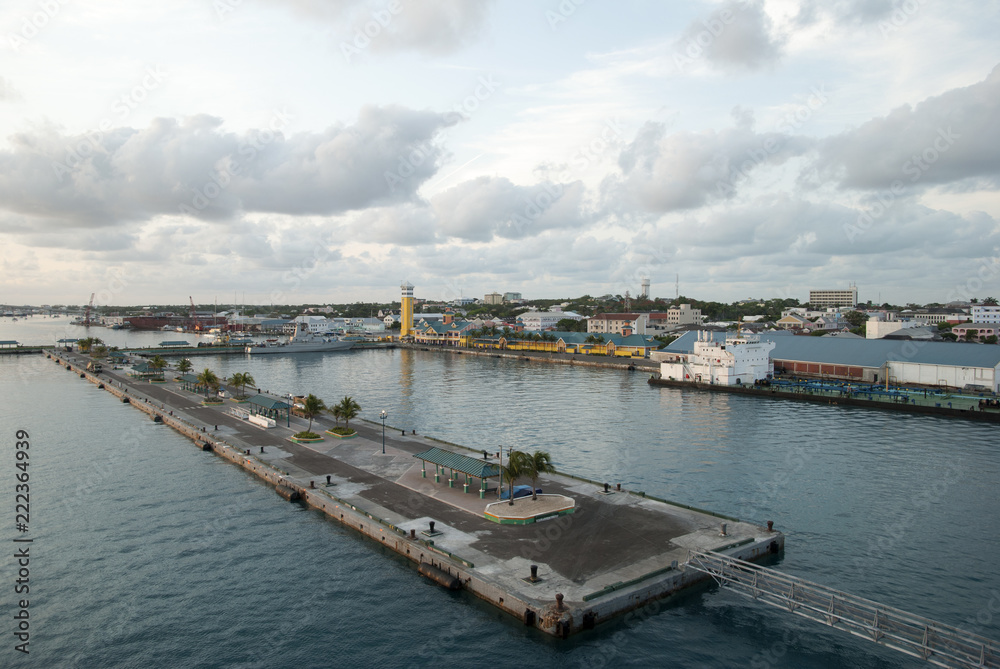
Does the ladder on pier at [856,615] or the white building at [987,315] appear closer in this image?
the ladder on pier at [856,615]

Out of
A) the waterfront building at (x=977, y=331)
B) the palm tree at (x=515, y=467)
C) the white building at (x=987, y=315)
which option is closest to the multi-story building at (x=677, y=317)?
the waterfront building at (x=977, y=331)

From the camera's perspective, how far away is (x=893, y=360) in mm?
60250

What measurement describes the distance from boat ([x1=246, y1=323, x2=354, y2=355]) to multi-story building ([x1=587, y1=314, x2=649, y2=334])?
172 feet

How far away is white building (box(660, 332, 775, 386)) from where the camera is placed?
6244cm

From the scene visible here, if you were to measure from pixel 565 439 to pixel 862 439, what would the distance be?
64.4ft

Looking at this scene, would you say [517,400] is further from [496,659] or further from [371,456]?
[496,659]

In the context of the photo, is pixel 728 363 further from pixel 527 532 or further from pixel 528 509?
pixel 527 532

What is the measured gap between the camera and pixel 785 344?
233ft

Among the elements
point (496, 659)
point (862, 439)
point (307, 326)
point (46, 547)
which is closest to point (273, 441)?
point (46, 547)

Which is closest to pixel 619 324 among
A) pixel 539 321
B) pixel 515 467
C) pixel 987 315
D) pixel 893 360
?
pixel 539 321

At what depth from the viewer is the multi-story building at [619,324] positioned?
119250 mm

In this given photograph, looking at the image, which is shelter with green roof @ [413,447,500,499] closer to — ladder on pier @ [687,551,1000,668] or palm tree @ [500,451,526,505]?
palm tree @ [500,451,526,505]

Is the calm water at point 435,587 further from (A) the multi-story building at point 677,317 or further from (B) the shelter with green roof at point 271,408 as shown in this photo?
(A) the multi-story building at point 677,317

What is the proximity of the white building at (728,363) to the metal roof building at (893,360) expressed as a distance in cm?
438
